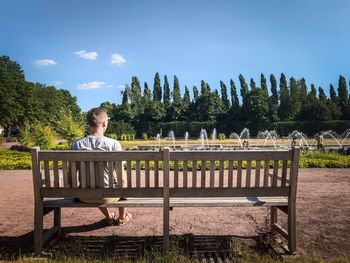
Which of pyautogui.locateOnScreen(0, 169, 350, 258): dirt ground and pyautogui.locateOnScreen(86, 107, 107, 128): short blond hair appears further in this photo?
pyautogui.locateOnScreen(86, 107, 107, 128): short blond hair

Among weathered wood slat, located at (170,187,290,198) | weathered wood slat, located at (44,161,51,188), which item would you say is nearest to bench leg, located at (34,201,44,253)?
weathered wood slat, located at (44,161,51,188)

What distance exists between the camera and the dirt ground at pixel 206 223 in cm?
425

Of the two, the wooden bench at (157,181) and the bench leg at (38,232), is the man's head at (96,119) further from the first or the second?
the bench leg at (38,232)

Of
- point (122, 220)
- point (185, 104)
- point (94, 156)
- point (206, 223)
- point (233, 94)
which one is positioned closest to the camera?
point (94, 156)

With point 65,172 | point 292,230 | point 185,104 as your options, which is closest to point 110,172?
point 65,172

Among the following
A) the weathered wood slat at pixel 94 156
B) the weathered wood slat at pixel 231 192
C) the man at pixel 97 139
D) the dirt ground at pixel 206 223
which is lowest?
the dirt ground at pixel 206 223

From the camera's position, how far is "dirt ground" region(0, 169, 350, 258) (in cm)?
425

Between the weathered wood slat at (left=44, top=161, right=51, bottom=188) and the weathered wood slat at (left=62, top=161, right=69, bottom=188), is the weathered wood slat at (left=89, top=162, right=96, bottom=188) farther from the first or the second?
the weathered wood slat at (left=44, top=161, right=51, bottom=188)

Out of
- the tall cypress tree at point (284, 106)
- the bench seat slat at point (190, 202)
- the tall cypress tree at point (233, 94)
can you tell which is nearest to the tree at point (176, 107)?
the tall cypress tree at point (233, 94)

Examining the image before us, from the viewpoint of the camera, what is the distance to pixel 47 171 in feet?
12.5

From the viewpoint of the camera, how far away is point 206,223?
16.8ft

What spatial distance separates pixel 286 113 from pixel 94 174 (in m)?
64.8

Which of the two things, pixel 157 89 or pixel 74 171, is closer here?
pixel 74 171

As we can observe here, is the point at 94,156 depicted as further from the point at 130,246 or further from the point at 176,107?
the point at 176,107
